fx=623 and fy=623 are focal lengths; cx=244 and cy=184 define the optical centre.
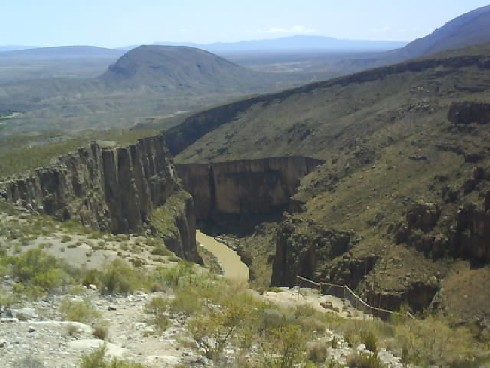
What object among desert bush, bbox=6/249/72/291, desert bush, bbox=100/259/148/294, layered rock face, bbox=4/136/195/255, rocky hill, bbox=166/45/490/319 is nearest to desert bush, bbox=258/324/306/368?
desert bush, bbox=100/259/148/294

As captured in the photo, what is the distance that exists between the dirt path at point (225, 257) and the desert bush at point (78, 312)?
35.5 metres

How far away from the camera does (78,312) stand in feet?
48.8

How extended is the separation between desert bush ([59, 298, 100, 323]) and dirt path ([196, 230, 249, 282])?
117ft

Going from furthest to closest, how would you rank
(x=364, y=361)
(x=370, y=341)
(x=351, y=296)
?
(x=351, y=296) < (x=370, y=341) < (x=364, y=361)

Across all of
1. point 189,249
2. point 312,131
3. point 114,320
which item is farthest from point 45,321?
point 312,131

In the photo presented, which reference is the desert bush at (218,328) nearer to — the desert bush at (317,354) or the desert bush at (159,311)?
the desert bush at (159,311)

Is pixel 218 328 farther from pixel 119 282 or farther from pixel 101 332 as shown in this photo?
pixel 119 282

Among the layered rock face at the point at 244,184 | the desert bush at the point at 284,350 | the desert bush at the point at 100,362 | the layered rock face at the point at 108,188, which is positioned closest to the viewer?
the desert bush at the point at 100,362

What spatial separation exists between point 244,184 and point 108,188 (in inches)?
1319

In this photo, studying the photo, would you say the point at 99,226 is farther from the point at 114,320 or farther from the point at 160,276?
the point at 114,320

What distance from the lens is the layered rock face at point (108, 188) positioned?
3525 cm

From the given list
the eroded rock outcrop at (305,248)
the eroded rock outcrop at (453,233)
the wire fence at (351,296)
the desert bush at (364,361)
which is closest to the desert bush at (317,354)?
the desert bush at (364,361)

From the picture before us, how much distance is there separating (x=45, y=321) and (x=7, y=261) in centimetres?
545

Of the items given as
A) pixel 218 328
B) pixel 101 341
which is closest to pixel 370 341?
pixel 218 328
